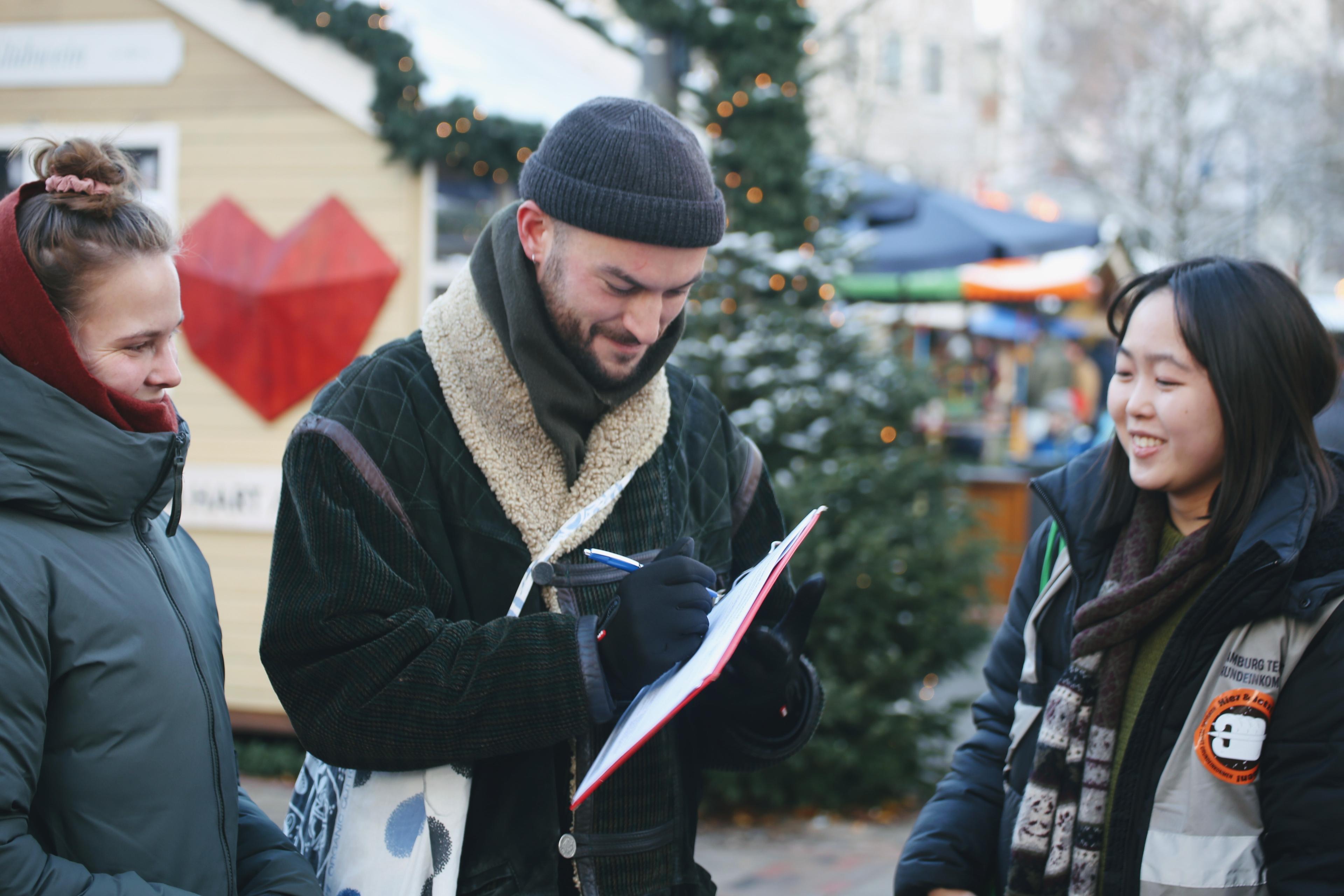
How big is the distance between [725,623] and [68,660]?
2.90 feet

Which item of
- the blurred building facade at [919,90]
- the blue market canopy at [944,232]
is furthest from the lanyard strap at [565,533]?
the blurred building facade at [919,90]

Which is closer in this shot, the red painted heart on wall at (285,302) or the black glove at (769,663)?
the black glove at (769,663)

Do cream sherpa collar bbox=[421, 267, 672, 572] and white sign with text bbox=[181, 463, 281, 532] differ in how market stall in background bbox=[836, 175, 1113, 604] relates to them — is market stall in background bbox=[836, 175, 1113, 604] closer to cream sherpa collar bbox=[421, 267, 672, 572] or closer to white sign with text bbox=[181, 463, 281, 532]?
white sign with text bbox=[181, 463, 281, 532]

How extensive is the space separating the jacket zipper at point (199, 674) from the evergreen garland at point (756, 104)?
4.68 m

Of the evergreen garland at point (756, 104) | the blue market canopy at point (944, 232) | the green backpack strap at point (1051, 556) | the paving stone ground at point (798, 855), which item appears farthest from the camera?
the blue market canopy at point (944, 232)

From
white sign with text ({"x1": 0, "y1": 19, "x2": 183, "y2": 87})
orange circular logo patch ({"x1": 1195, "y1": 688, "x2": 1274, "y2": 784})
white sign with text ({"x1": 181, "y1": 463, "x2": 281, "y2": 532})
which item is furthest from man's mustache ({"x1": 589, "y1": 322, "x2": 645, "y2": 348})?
white sign with text ({"x1": 0, "y1": 19, "x2": 183, "y2": 87})

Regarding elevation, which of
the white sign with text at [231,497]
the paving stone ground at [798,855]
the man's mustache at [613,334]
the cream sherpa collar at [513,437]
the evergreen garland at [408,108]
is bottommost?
the paving stone ground at [798,855]

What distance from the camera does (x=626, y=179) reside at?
5.93 ft

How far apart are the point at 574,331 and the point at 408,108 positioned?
415 centimetres

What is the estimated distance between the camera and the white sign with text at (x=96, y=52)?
19.3 ft

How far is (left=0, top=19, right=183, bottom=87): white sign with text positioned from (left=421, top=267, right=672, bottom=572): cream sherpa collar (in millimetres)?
4797

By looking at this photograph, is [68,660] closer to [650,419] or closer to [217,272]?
[650,419]

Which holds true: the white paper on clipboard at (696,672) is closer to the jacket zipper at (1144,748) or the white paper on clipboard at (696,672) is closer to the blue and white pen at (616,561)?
the blue and white pen at (616,561)

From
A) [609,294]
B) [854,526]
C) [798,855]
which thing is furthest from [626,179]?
[798,855]
